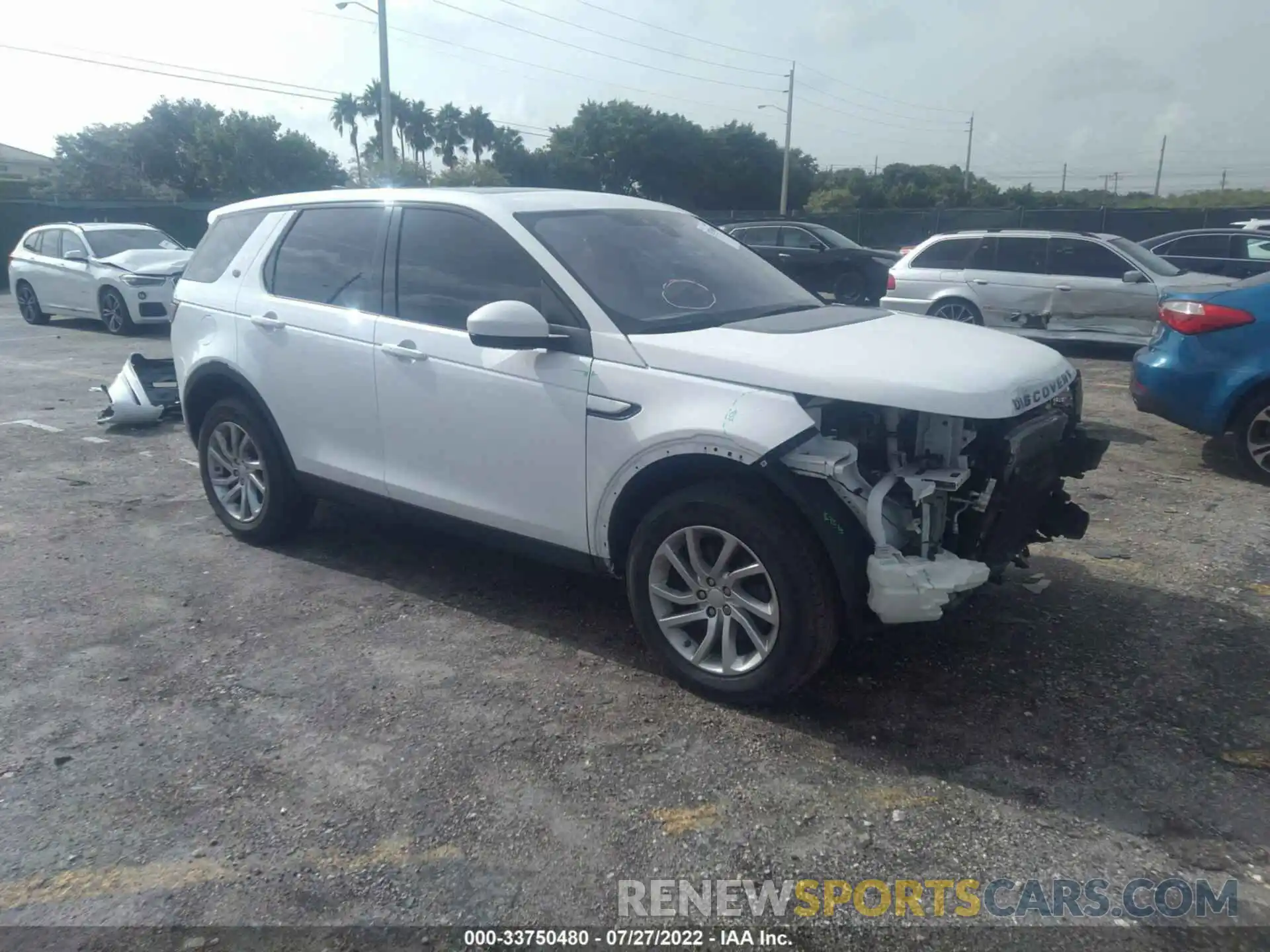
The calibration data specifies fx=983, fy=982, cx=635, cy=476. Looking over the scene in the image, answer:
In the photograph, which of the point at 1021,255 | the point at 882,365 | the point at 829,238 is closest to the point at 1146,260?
the point at 1021,255

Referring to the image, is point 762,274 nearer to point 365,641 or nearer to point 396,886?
point 365,641

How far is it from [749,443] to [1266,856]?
6.51 ft

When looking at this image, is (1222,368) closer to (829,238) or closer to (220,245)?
(220,245)

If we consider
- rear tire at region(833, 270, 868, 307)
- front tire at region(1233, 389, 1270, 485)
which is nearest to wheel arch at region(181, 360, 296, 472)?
front tire at region(1233, 389, 1270, 485)

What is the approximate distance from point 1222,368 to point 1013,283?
605 cm

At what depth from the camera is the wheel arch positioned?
205 inches

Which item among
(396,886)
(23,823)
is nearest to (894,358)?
(396,886)

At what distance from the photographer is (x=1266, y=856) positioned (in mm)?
2865

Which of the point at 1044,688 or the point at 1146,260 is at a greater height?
the point at 1146,260

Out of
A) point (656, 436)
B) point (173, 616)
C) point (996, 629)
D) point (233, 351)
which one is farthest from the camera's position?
point (233, 351)

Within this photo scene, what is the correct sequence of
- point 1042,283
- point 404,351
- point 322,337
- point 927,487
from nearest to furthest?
point 927,487 < point 404,351 < point 322,337 < point 1042,283

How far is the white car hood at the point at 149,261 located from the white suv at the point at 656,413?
11388 mm

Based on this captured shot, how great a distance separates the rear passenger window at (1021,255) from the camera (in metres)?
12.3

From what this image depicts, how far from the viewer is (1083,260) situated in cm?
1198
